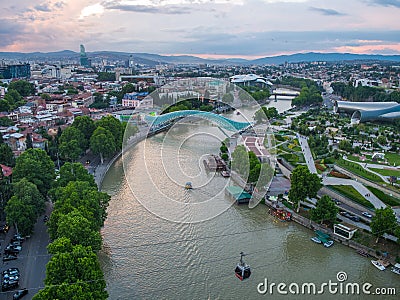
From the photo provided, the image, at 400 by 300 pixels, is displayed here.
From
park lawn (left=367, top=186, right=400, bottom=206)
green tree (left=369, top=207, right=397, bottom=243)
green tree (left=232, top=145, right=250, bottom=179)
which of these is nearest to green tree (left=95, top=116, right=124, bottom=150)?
green tree (left=232, top=145, right=250, bottom=179)

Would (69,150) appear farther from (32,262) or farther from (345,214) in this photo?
(345,214)

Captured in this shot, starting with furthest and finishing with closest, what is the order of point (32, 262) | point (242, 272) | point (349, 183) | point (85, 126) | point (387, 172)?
point (85, 126)
point (387, 172)
point (349, 183)
point (32, 262)
point (242, 272)

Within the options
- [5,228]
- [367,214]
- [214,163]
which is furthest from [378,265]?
[5,228]

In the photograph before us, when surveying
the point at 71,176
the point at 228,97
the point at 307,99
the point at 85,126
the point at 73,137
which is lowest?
the point at 71,176

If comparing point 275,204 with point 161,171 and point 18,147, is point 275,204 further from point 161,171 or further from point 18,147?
point 18,147

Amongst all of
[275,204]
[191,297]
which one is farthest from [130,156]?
[191,297]

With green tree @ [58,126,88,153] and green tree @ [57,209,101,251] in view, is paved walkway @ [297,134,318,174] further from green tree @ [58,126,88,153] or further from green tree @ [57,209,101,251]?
→ green tree @ [58,126,88,153]
